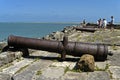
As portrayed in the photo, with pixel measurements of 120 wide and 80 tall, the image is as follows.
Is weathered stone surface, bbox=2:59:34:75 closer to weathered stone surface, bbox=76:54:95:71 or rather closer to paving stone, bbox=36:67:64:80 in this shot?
paving stone, bbox=36:67:64:80

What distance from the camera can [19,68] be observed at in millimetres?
10195

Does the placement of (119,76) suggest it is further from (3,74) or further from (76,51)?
(3,74)

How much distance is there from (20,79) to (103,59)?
3.69 m

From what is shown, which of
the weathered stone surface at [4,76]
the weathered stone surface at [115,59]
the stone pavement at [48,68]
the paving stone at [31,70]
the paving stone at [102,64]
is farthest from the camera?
the weathered stone surface at [115,59]

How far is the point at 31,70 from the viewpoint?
9.95 meters

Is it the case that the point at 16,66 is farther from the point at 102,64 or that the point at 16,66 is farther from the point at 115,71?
the point at 115,71

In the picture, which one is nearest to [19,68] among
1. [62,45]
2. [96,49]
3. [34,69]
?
[34,69]

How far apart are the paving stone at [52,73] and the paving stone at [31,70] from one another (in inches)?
10.8

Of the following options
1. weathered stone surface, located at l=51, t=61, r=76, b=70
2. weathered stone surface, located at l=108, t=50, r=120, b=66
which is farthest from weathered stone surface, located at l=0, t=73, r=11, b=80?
weathered stone surface, located at l=108, t=50, r=120, b=66

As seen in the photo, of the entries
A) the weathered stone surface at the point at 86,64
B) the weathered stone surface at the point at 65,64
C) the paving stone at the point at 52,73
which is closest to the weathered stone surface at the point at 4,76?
the paving stone at the point at 52,73

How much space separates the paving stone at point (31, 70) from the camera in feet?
Answer: 29.9

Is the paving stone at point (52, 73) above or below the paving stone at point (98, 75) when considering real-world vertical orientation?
above

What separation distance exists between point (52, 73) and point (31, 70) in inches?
28.3

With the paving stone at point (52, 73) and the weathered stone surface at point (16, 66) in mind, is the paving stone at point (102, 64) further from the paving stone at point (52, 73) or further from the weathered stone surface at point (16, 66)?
the weathered stone surface at point (16, 66)
